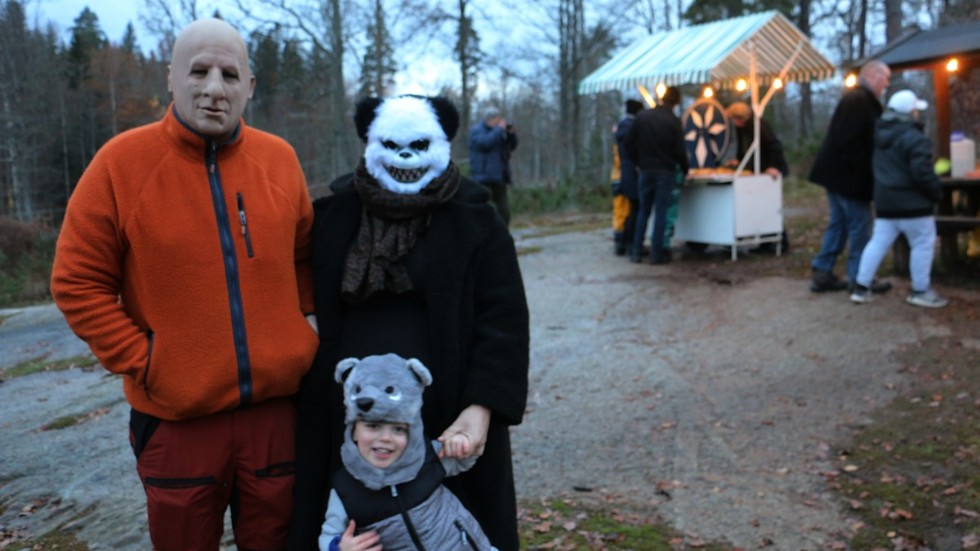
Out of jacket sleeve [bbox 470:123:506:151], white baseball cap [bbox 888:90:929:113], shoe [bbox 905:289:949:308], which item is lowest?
shoe [bbox 905:289:949:308]

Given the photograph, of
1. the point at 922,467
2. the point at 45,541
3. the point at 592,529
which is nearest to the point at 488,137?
the point at 922,467

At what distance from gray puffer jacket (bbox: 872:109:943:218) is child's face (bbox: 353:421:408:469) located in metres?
6.66

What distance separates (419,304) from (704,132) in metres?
9.39

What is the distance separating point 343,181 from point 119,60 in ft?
78.5

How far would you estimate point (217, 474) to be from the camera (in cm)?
226

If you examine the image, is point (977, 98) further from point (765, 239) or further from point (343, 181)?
point (343, 181)

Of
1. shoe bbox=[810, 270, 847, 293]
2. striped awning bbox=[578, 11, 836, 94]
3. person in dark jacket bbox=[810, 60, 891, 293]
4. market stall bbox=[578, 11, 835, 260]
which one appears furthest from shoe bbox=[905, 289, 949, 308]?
striped awning bbox=[578, 11, 836, 94]

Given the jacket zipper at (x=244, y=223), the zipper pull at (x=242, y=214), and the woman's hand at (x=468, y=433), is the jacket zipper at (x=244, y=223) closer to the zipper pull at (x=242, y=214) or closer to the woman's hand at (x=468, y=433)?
the zipper pull at (x=242, y=214)

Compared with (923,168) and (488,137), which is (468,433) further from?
(488,137)

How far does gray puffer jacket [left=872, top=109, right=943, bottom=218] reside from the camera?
7441mm

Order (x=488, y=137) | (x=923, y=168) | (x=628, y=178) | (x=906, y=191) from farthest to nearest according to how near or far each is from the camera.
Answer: (x=488, y=137) < (x=628, y=178) < (x=906, y=191) < (x=923, y=168)

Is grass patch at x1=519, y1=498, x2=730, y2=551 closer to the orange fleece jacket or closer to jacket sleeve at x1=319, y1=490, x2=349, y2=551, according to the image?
jacket sleeve at x1=319, y1=490, x2=349, y2=551

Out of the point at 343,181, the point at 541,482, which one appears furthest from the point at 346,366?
the point at 541,482

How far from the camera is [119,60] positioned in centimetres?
2364
